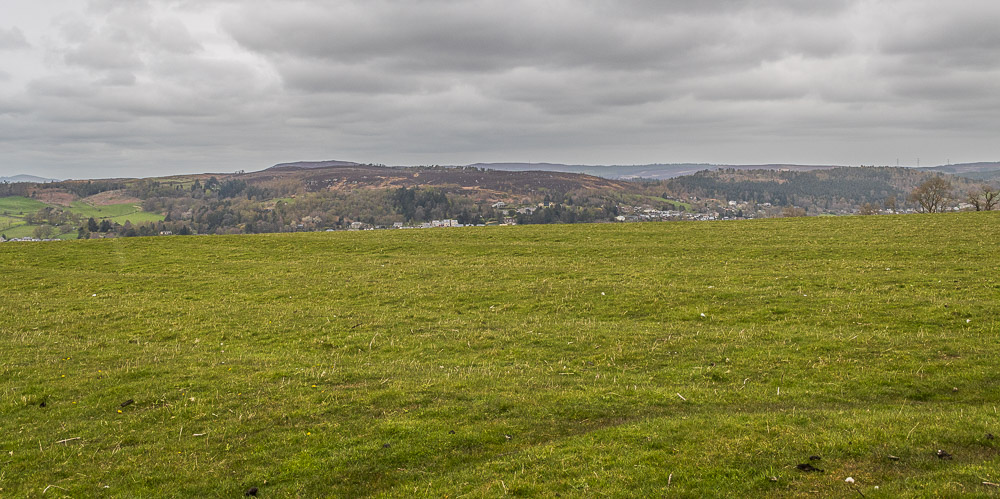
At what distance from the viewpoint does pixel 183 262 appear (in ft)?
136

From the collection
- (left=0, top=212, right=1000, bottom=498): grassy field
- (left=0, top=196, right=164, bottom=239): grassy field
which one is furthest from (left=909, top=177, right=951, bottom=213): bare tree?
(left=0, top=196, right=164, bottom=239): grassy field

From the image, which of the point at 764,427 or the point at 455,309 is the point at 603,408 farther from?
the point at 455,309

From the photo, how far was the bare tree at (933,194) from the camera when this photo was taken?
81.3 m

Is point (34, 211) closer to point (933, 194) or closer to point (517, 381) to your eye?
point (517, 381)

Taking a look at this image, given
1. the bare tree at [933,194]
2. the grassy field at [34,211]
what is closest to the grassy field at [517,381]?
the bare tree at [933,194]

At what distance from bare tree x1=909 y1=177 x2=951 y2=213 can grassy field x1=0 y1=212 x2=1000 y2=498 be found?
192 feet

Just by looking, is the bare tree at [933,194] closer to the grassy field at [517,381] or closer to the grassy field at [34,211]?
the grassy field at [517,381]

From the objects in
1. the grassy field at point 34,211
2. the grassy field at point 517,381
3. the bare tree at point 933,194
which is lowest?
the grassy field at point 34,211

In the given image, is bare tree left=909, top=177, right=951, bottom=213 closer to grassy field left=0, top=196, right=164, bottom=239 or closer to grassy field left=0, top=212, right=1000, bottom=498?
grassy field left=0, top=212, right=1000, bottom=498

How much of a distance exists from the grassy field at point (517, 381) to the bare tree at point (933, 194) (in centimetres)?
5862

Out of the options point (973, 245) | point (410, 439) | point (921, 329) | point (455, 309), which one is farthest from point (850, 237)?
point (410, 439)

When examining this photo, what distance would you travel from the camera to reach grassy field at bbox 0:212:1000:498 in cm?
877

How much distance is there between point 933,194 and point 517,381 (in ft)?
301

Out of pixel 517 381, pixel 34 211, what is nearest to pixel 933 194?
pixel 517 381
